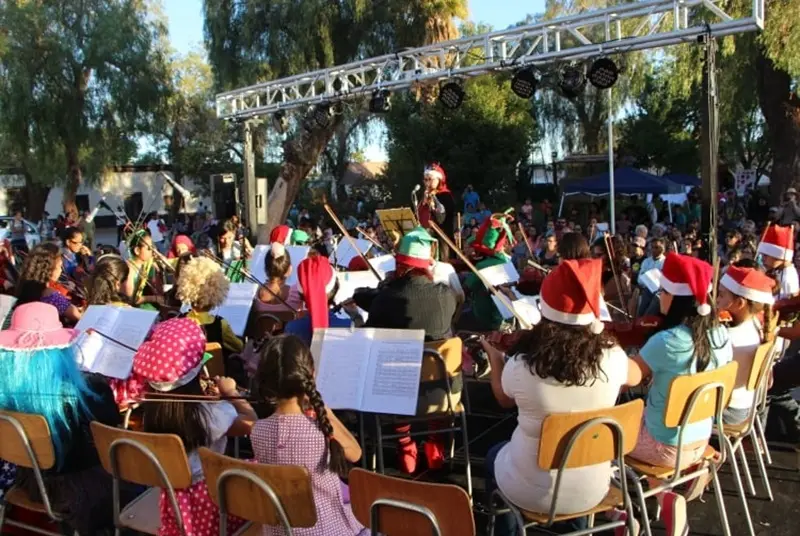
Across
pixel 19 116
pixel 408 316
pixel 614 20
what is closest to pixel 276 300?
pixel 408 316

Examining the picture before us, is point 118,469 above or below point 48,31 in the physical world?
below

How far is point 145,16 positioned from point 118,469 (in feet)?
66.5

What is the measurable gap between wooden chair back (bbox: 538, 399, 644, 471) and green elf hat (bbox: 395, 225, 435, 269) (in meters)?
1.70

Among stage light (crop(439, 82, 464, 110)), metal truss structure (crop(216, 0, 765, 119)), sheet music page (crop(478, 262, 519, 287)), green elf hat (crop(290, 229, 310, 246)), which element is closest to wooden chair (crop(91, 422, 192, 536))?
sheet music page (crop(478, 262, 519, 287))

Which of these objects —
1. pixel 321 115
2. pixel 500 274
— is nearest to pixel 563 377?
pixel 500 274

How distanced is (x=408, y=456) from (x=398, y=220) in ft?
10.3

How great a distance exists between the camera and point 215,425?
2.75 m

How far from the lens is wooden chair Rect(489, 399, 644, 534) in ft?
8.04

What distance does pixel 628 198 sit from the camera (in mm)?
22391

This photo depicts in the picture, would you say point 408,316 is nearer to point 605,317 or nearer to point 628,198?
point 605,317

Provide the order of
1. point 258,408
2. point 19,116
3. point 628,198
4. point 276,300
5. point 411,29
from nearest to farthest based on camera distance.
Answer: point 258,408
point 276,300
point 411,29
point 19,116
point 628,198

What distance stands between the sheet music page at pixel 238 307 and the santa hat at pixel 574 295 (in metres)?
2.56

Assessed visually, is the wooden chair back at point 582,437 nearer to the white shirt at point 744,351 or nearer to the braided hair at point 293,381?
the braided hair at point 293,381

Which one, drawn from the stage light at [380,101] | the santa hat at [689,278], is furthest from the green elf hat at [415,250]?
the stage light at [380,101]
